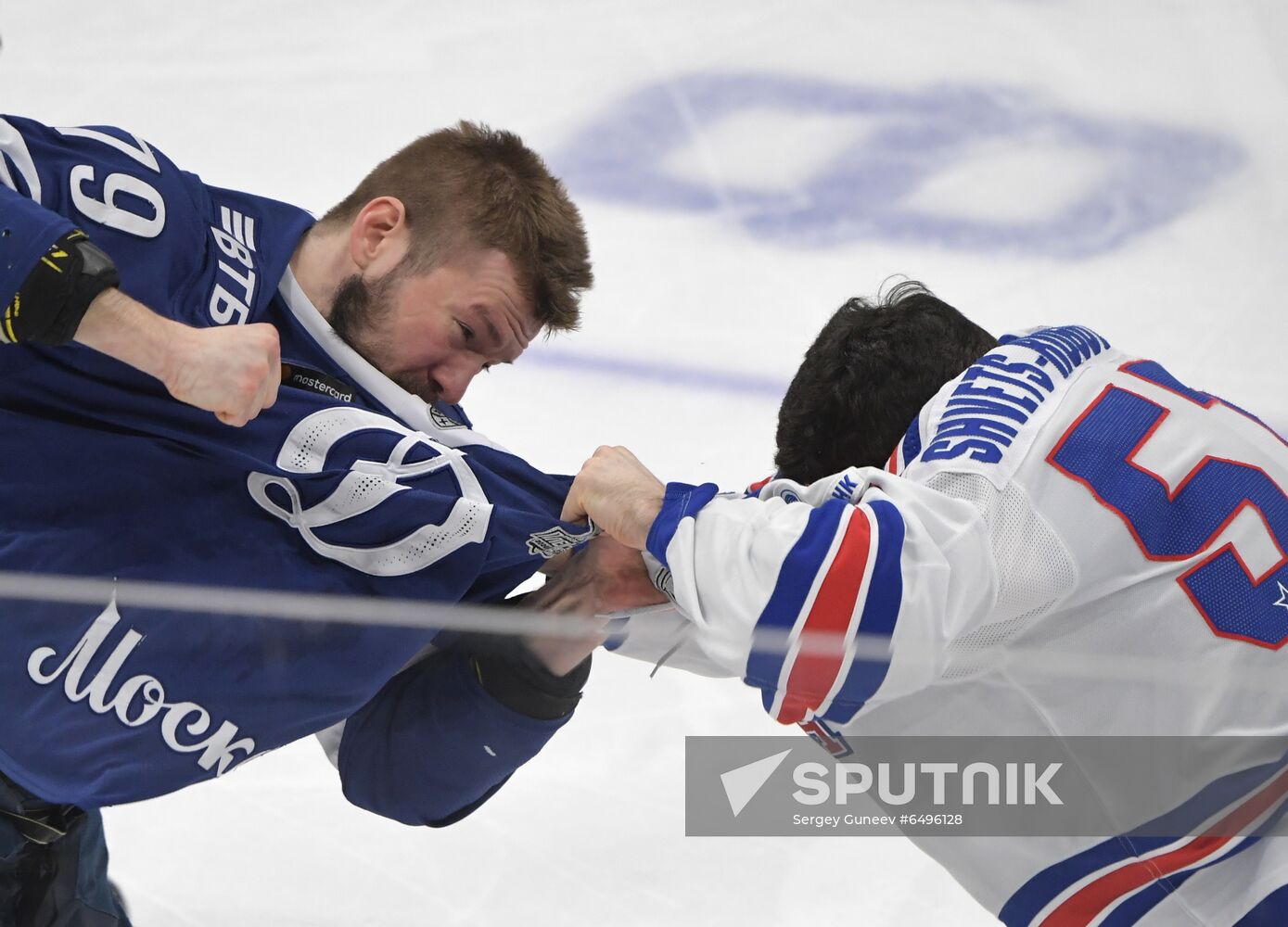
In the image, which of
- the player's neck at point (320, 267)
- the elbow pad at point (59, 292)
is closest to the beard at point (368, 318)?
the player's neck at point (320, 267)

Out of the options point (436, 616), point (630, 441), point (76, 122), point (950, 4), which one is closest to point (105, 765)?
point (436, 616)

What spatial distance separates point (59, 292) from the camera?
94 cm

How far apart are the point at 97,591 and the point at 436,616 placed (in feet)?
0.68

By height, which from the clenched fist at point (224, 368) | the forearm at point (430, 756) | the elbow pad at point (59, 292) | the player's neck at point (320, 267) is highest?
the elbow pad at point (59, 292)

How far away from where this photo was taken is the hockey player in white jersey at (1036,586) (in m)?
0.87

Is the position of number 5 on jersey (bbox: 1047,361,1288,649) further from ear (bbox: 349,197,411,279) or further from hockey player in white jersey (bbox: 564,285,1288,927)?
ear (bbox: 349,197,411,279)

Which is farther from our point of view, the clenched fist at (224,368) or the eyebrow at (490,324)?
the eyebrow at (490,324)

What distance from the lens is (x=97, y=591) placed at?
32.8 inches

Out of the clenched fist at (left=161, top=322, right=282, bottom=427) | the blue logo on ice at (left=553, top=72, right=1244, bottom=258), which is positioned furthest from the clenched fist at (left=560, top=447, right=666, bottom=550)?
the blue logo on ice at (left=553, top=72, right=1244, bottom=258)

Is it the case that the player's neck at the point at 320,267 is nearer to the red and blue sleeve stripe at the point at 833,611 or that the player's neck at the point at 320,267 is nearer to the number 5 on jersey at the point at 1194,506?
the red and blue sleeve stripe at the point at 833,611

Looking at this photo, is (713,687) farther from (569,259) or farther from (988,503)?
(569,259)

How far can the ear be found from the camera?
55.9 inches

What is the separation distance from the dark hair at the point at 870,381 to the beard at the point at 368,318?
415 millimetres

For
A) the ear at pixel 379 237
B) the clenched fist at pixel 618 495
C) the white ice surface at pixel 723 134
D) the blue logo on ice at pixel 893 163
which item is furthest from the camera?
the blue logo on ice at pixel 893 163
